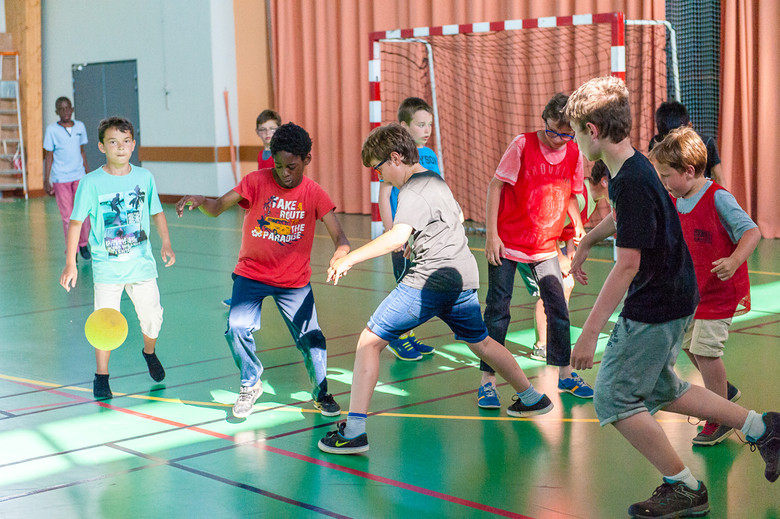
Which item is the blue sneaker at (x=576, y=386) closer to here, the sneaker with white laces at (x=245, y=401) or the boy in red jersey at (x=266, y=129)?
the sneaker with white laces at (x=245, y=401)

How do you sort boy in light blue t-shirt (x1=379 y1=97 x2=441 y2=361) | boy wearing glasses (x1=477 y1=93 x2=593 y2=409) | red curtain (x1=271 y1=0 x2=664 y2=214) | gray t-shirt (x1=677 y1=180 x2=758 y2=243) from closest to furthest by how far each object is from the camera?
gray t-shirt (x1=677 y1=180 x2=758 y2=243)
boy wearing glasses (x1=477 y1=93 x2=593 y2=409)
boy in light blue t-shirt (x1=379 y1=97 x2=441 y2=361)
red curtain (x1=271 y1=0 x2=664 y2=214)

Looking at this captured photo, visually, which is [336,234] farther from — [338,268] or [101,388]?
[101,388]

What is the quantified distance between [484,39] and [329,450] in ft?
29.8

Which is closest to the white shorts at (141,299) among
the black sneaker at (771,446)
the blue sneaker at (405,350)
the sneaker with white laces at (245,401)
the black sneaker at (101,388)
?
the black sneaker at (101,388)

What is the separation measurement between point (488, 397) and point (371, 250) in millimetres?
1194

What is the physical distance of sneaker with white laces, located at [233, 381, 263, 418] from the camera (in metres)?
4.22

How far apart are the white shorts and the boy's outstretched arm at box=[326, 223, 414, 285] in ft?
5.10

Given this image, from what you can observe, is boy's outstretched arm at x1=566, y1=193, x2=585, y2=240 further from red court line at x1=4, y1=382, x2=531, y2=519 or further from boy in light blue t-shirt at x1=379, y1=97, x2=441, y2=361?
red court line at x1=4, y1=382, x2=531, y2=519

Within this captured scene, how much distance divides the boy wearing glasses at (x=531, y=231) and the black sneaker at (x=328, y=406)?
67 cm

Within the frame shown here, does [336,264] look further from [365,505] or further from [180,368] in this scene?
[180,368]

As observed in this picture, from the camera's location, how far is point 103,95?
17.2 metres

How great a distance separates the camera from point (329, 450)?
3.70 meters

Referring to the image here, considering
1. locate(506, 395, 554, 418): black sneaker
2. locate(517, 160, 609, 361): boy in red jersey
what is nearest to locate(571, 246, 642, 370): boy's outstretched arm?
locate(506, 395, 554, 418): black sneaker

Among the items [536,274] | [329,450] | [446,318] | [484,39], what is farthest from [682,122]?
[484,39]
